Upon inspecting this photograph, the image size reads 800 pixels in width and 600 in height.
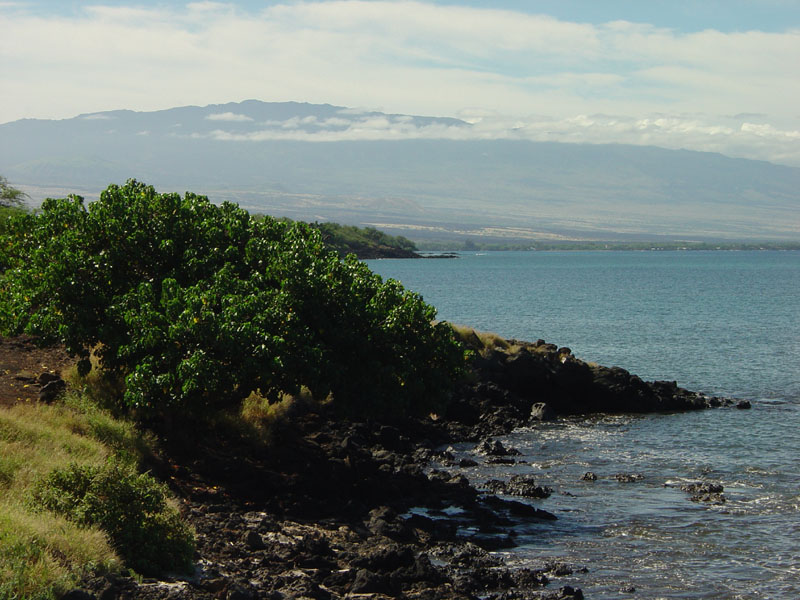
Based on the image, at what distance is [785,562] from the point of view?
21.2 meters

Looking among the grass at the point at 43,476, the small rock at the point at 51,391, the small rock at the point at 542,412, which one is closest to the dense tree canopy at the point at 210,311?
the small rock at the point at 51,391

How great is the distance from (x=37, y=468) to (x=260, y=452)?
28.3 ft

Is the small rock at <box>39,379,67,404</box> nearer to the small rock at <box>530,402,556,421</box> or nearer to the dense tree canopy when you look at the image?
the dense tree canopy

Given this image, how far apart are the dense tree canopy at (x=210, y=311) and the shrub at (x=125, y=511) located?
172 inches

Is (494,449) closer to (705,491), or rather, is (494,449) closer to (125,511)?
(705,491)

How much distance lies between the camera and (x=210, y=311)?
73.9ft

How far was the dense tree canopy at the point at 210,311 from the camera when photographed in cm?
2261

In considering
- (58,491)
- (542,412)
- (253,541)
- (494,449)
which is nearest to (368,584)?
(253,541)

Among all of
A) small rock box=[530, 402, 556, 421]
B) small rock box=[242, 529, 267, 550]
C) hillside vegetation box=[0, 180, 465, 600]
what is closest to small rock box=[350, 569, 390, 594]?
small rock box=[242, 529, 267, 550]

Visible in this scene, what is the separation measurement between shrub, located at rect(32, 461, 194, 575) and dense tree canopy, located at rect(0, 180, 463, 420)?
4363 mm

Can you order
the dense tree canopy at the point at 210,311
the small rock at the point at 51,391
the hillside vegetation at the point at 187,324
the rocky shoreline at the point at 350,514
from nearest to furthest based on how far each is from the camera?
the rocky shoreline at the point at 350,514 < the hillside vegetation at the point at 187,324 < the dense tree canopy at the point at 210,311 < the small rock at the point at 51,391

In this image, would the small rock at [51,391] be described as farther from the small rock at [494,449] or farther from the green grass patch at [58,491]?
the small rock at [494,449]

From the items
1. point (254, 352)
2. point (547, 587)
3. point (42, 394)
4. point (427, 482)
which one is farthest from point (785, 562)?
point (42, 394)

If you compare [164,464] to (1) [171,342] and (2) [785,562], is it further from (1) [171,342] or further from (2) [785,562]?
(2) [785,562]
